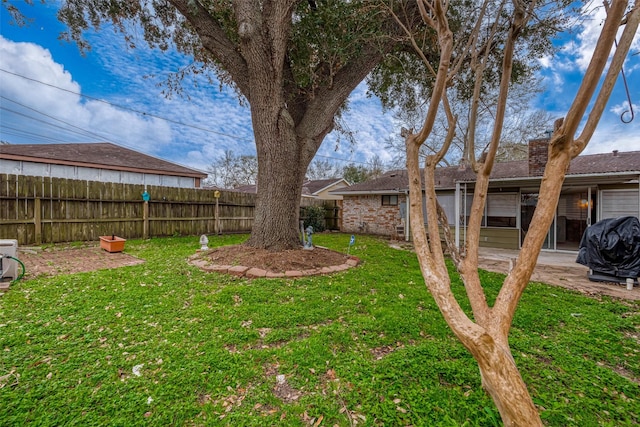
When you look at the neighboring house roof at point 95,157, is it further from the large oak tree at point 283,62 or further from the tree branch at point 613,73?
the tree branch at point 613,73

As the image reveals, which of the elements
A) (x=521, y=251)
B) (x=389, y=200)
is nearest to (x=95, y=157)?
(x=389, y=200)

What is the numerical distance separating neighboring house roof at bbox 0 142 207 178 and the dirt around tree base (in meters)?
9.38

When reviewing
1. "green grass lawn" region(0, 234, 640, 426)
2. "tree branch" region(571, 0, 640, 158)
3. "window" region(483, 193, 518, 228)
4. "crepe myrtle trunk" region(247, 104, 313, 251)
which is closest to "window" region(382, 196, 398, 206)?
"window" region(483, 193, 518, 228)

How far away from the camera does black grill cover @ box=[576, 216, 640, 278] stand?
483 centimetres

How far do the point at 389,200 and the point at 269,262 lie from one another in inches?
364

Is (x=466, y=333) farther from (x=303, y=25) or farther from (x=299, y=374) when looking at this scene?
(x=303, y=25)

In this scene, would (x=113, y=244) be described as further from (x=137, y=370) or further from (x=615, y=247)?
(x=615, y=247)

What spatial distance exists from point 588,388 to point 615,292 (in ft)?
12.7

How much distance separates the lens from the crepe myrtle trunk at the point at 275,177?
17.4ft

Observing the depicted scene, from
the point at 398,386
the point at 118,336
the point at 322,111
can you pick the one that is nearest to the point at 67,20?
the point at 322,111

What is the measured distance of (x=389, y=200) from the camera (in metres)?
12.8

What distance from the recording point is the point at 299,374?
2.06 metres

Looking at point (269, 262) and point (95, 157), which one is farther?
point (95, 157)

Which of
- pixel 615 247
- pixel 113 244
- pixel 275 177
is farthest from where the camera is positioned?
pixel 113 244
